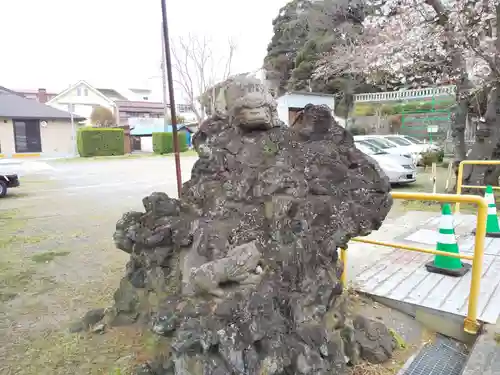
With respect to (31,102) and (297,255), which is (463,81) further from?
(31,102)

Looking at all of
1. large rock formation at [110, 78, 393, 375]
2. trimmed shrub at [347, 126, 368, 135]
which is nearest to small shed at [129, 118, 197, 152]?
trimmed shrub at [347, 126, 368, 135]

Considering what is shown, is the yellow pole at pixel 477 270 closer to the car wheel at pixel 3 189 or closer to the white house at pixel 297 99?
the car wheel at pixel 3 189

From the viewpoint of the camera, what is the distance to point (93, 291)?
3.99 metres

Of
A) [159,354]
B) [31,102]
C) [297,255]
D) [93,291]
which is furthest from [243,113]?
[31,102]

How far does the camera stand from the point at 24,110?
90.9 ft

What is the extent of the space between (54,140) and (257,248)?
30.6 m

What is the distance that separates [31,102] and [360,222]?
32198 mm

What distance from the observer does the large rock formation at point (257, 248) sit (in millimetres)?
1935

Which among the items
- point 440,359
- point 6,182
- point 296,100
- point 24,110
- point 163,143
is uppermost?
point 24,110

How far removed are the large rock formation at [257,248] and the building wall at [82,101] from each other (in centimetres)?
4260

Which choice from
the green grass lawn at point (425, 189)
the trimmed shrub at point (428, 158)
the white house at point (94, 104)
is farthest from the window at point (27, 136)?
the green grass lawn at point (425, 189)

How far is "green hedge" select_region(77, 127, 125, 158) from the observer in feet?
86.8

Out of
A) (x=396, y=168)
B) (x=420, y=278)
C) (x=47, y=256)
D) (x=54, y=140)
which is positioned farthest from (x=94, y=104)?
(x=420, y=278)

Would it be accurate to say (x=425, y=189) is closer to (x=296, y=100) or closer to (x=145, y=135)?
(x=296, y=100)
